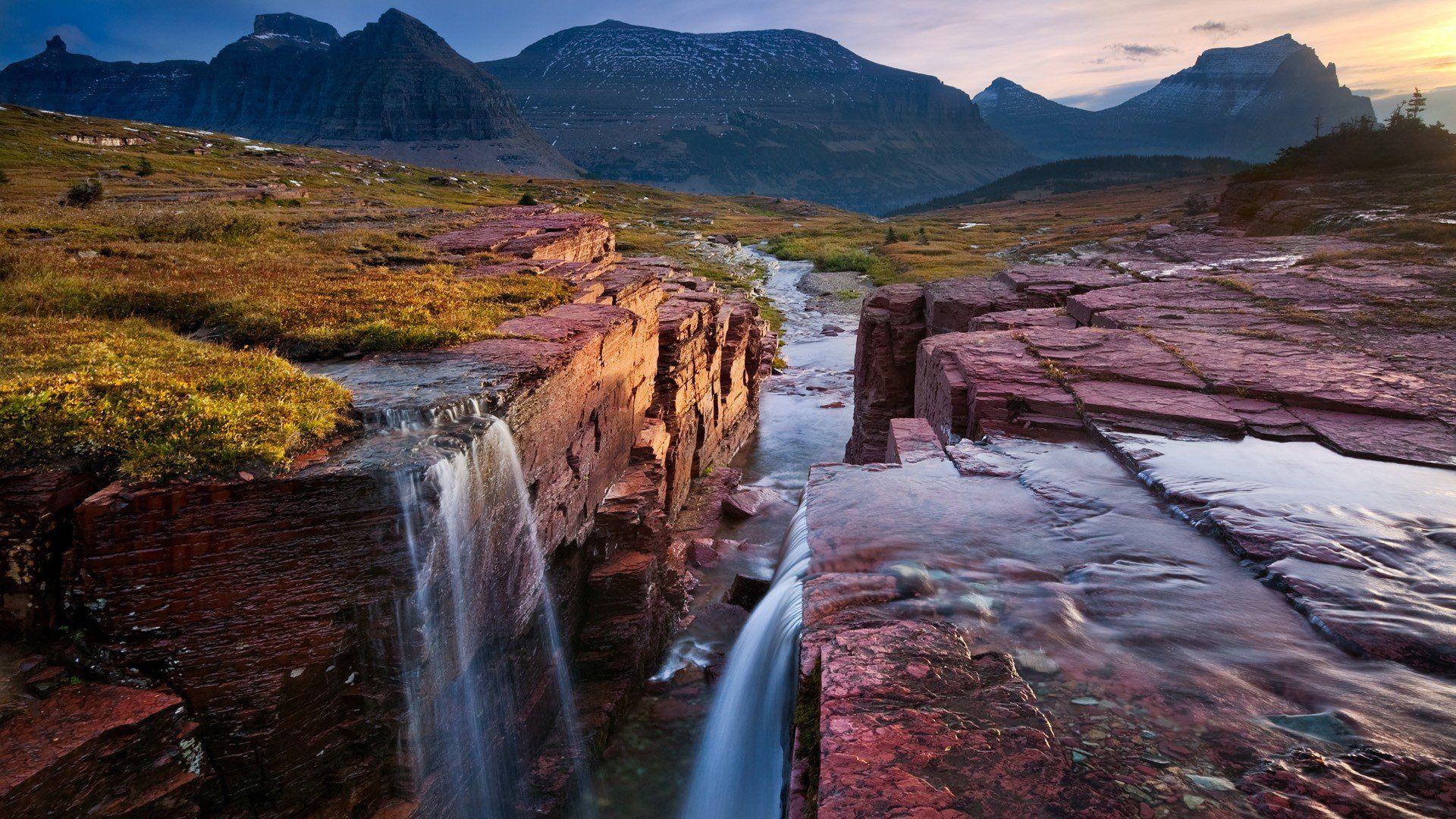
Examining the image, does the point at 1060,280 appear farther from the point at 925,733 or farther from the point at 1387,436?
the point at 925,733

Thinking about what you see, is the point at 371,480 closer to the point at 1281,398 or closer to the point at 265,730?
the point at 265,730

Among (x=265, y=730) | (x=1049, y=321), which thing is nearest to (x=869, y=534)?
(x=265, y=730)

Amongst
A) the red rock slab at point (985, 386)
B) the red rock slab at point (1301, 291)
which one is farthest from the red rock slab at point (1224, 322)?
the red rock slab at point (985, 386)

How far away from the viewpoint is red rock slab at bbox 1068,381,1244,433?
17.7 ft

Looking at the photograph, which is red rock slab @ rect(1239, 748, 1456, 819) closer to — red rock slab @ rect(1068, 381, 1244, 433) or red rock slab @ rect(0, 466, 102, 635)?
red rock slab @ rect(1068, 381, 1244, 433)

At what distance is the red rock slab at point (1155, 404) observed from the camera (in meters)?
5.39

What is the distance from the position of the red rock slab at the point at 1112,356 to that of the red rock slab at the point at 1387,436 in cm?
96

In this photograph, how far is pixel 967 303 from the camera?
10.6 metres

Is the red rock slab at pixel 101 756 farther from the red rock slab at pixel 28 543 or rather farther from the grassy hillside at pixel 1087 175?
the grassy hillside at pixel 1087 175

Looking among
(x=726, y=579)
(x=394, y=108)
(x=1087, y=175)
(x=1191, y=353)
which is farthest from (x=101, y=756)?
(x=394, y=108)

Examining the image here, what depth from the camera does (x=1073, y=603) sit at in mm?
3301

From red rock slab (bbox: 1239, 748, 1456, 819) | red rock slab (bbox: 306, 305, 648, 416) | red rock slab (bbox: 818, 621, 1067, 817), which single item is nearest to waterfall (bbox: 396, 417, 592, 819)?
red rock slab (bbox: 306, 305, 648, 416)

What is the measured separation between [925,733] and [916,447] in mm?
3326

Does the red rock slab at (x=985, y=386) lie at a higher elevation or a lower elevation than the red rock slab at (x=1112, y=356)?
lower
